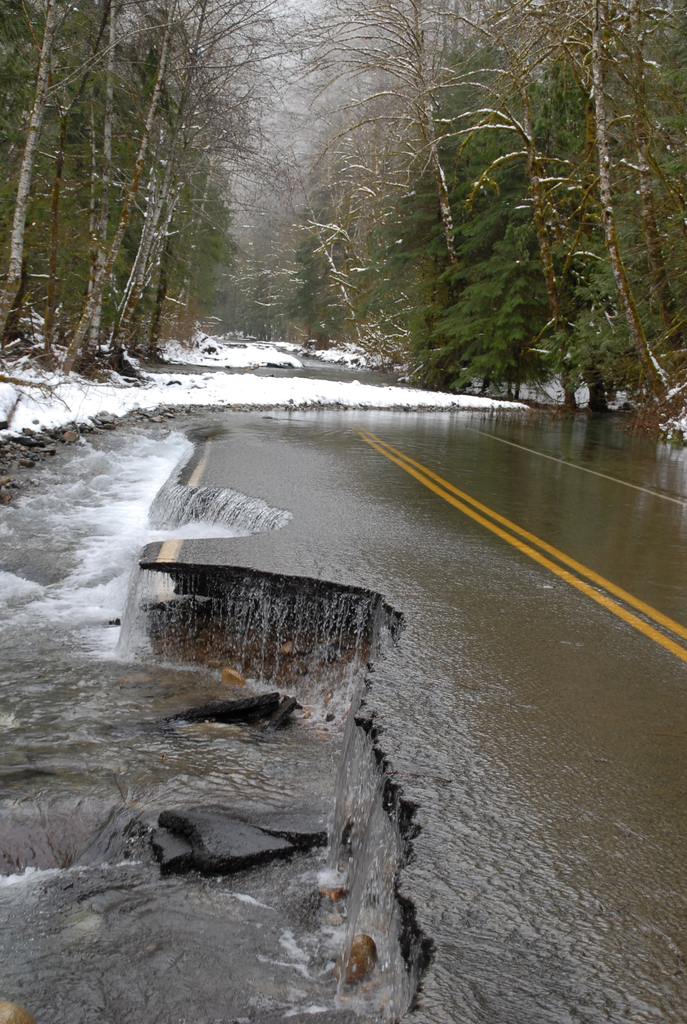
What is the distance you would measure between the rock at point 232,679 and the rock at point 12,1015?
10.8 feet

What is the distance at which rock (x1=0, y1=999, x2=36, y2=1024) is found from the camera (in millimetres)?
2445

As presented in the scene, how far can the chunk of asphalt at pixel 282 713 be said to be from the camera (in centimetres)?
512

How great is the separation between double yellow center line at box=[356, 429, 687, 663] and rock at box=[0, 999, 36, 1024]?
11.8 feet

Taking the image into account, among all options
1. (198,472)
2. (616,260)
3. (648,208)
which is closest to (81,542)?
(198,472)

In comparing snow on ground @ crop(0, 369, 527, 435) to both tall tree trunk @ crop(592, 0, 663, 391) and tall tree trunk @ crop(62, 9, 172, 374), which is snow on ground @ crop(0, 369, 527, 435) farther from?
tall tree trunk @ crop(592, 0, 663, 391)

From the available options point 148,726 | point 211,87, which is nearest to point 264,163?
point 211,87

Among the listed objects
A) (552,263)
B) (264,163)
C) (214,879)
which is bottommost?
(214,879)

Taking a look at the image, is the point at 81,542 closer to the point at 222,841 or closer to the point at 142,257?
the point at 222,841

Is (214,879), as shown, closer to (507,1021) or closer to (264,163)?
(507,1021)

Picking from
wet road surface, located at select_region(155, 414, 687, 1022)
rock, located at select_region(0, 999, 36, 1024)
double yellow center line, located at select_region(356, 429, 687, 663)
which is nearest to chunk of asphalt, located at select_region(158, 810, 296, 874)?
wet road surface, located at select_region(155, 414, 687, 1022)

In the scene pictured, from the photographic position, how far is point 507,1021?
6.84ft

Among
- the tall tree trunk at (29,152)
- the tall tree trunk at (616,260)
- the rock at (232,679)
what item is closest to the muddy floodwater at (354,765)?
the rock at (232,679)

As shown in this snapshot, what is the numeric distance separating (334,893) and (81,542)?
231 inches

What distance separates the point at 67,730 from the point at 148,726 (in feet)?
1.53
